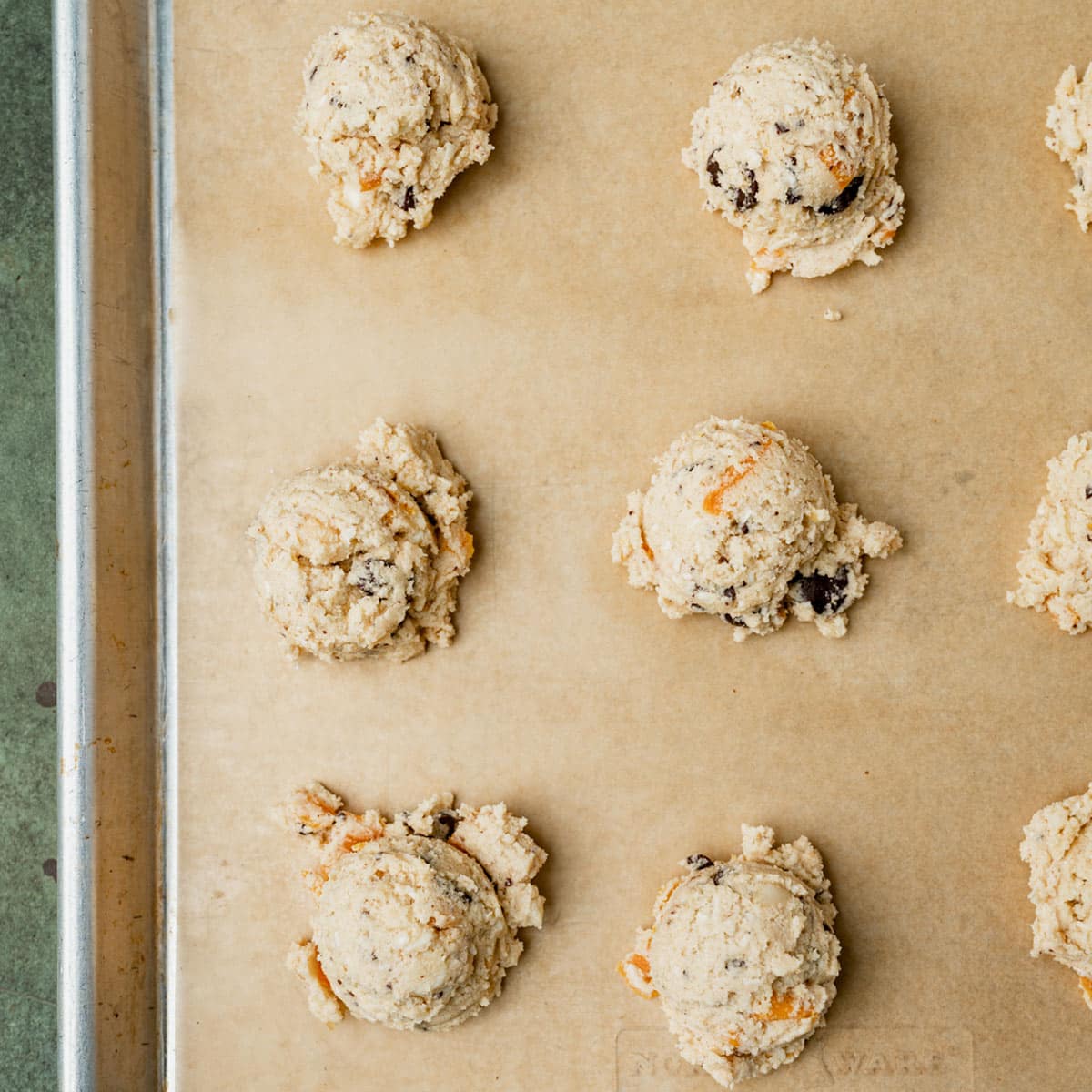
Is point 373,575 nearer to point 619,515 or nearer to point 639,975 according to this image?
point 619,515

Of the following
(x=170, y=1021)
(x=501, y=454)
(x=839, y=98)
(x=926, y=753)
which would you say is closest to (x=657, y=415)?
(x=501, y=454)

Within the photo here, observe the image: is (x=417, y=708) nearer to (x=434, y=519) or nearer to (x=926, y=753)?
(x=434, y=519)

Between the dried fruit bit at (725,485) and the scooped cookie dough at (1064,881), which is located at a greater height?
the dried fruit bit at (725,485)

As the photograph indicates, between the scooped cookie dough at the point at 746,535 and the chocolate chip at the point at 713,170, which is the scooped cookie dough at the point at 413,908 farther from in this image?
the chocolate chip at the point at 713,170

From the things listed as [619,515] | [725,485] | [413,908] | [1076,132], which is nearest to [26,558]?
[413,908]

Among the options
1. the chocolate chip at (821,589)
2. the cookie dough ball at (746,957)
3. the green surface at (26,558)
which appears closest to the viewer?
the cookie dough ball at (746,957)

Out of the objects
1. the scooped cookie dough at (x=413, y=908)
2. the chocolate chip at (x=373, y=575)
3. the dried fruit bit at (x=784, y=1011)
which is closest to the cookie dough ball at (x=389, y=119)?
the chocolate chip at (x=373, y=575)
